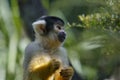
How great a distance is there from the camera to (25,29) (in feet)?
13.7

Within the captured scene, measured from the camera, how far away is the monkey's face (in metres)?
2.65

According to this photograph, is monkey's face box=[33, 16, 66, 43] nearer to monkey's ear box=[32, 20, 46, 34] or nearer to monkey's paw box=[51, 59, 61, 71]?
monkey's ear box=[32, 20, 46, 34]

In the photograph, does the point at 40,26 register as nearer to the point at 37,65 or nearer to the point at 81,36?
the point at 37,65

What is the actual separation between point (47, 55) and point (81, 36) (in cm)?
202

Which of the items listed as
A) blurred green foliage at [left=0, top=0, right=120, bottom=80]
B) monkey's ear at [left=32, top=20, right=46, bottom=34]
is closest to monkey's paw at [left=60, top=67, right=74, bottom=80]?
monkey's ear at [left=32, top=20, right=46, bottom=34]

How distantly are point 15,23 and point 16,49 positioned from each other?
0.89 feet

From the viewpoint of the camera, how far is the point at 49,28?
8.87ft

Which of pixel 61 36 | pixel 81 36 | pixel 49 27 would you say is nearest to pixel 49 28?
pixel 49 27

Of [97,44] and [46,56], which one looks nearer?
[46,56]

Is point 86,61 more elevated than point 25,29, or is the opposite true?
point 25,29

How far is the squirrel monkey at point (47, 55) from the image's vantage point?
2.47 m

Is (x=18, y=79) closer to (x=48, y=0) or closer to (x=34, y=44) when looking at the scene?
(x=48, y=0)

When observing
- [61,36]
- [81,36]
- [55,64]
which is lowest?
[81,36]

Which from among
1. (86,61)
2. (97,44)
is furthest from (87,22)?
(86,61)
